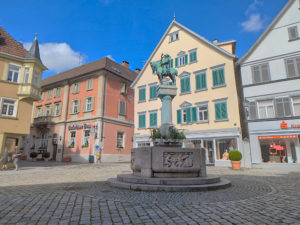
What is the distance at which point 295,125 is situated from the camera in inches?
623

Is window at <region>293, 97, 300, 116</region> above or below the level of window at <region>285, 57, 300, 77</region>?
below

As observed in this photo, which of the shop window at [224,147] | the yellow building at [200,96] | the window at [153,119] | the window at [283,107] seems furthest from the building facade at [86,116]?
the window at [283,107]

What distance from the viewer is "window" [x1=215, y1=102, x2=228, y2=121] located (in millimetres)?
18906

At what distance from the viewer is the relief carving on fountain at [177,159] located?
7195mm

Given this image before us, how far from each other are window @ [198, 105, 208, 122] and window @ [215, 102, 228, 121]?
1104mm

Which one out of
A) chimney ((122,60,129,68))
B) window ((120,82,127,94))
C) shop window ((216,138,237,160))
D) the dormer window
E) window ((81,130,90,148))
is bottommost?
shop window ((216,138,237,160))

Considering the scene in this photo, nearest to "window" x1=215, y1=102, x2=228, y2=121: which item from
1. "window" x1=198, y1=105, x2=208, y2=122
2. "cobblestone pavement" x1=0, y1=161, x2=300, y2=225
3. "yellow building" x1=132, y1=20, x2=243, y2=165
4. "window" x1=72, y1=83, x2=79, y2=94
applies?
"yellow building" x1=132, y1=20, x2=243, y2=165

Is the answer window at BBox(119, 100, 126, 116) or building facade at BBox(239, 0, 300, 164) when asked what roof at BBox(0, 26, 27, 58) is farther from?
building facade at BBox(239, 0, 300, 164)

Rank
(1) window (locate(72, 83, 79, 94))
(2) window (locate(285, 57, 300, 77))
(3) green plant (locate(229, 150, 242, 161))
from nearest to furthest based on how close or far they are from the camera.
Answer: (3) green plant (locate(229, 150, 242, 161)), (2) window (locate(285, 57, 300, 77)), (1) window (locate(72, 83, 79, 94))

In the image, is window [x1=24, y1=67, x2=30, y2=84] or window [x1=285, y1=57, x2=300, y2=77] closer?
window [x1=285, y1=57, x2=300, y2=77]

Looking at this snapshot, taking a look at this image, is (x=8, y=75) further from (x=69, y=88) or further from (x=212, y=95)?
(x=212, y=95)

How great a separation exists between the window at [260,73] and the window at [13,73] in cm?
2181

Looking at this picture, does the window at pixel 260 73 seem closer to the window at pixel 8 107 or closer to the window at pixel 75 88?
the window at pixel 8 107

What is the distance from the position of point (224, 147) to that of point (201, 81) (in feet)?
23.2
